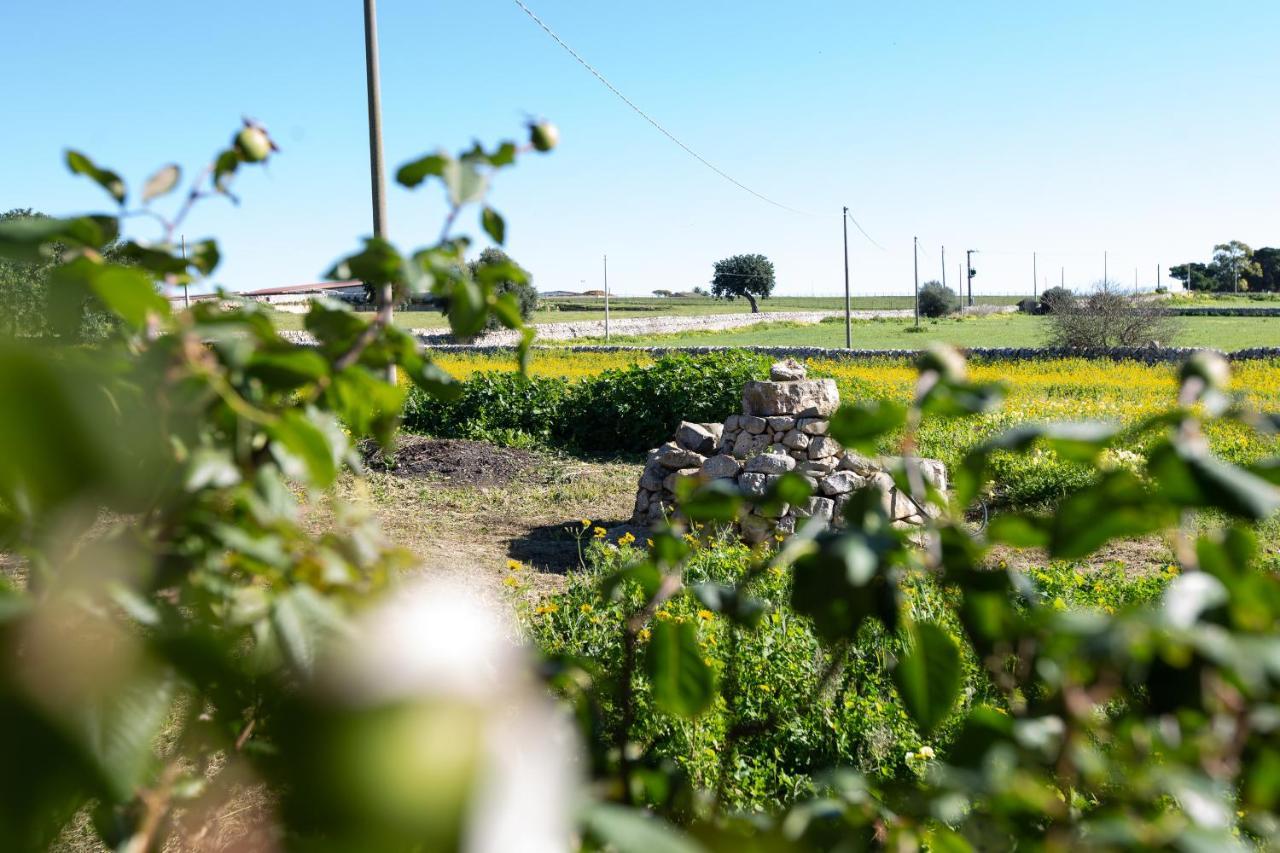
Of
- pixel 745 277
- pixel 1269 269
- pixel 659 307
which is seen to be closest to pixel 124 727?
pixel 659 307

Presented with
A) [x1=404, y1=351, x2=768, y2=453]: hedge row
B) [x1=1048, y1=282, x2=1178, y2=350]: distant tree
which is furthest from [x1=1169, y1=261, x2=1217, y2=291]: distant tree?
[x1=404, y1=351, x2=768, y2=453]: hedge row

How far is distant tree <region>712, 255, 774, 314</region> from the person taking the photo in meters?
78.5

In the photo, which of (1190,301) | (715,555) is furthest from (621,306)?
(715,555)

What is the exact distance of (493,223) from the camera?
76 cm

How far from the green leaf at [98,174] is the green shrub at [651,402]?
10538 millimetres

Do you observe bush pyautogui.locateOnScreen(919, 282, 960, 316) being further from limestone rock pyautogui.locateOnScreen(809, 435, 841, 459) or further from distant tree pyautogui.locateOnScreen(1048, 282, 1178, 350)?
limestone rock pyautogui.locateOnScreen(809, 435, 841, 459)

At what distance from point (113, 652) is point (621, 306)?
235 ft

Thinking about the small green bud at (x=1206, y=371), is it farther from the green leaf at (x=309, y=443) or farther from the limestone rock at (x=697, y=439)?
the limestone rock at (x=697, y=439)

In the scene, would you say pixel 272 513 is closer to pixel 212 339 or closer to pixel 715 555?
pixel 212 339

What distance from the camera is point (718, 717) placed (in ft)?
9.43

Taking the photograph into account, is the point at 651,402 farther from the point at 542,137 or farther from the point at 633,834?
the point at 633,834

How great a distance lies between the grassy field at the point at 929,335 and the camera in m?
33.1

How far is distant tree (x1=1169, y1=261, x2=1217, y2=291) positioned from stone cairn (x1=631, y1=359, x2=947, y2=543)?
88.4m

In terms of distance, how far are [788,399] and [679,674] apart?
6.24 m
